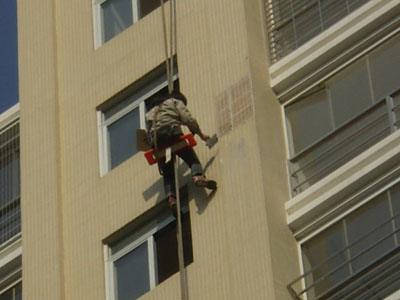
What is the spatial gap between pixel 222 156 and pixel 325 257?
2023mm

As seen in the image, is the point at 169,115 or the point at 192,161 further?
the point at 169,115

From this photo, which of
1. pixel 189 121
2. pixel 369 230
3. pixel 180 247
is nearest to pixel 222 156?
pixel 189 121

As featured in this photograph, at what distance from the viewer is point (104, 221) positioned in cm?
2534

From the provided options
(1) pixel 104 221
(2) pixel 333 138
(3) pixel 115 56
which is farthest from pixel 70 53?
(2) pixel 333 138

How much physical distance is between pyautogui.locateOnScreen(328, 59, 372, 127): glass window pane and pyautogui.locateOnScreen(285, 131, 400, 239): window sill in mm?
1045

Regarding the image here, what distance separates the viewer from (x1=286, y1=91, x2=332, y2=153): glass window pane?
24.6m

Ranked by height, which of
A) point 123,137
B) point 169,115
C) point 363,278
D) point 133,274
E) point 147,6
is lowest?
point 363,278

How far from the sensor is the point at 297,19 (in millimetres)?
25875

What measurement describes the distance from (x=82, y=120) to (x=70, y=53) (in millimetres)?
1410

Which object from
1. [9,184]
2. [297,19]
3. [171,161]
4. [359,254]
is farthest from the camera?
[9,184]

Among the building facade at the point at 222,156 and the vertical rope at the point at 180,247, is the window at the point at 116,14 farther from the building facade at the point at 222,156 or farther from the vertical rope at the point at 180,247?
the vertical rope at the point at 180,247

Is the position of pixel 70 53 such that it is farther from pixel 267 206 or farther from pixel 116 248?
pixel 267 206

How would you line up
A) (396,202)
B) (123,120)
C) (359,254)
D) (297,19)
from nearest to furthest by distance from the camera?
(359,254), (396,202), (297,19), (123,120)

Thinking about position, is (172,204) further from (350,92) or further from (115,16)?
(115,16)
